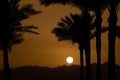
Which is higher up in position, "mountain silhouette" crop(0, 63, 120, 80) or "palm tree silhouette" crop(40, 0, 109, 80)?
"palm tree silhouette" crop(40, 0, 109, 80)

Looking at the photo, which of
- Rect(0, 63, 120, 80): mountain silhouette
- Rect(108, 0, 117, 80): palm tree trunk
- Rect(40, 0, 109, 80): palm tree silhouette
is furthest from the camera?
Rect(0, 63, 120, 80): mountain silhouette

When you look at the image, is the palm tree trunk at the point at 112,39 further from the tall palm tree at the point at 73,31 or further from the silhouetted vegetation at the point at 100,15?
the tall palm tree at the point at 73,31

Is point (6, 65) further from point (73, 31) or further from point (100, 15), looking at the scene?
point (73, 31)

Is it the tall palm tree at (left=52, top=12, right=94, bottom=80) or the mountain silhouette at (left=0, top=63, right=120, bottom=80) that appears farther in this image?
the mountain silhouette at (left=0, top=63, right=120, bottom=80)

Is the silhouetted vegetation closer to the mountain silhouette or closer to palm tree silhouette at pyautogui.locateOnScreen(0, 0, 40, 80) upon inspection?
palm tree silhouette at pyautogui.locateOnScreen(0, 0, 40, 80)

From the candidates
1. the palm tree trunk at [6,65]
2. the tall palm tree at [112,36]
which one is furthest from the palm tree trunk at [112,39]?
the palm tree trunk at [6,65]

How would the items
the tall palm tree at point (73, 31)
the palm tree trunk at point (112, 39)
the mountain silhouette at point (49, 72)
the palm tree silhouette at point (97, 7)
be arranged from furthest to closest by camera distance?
the mountain silhouette at point (49, 72) < the tall palm tree at point (73, 31) < the palm tree silhouette at point (97, 7) < the palm tree trunk at point (112, 39)

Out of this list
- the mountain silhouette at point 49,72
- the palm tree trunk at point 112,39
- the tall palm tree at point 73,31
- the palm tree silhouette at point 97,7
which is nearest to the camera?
the palm tree trunk at point 112,39

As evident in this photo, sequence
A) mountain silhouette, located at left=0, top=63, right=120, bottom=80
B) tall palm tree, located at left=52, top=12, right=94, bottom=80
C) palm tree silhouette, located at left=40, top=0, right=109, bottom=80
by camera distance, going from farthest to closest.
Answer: mountain silhouette, located at left=0, top=63, right=120, bottom=80 < tall palm tree, located at left=52, top=12, right=94, bottom=80 < palm tree silhouette, located at left=40, top=0, right=109, bottom=80

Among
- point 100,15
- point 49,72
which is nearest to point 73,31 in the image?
point 100,15

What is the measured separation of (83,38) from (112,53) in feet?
42.2

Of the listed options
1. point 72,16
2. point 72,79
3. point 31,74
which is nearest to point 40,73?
point 31,74

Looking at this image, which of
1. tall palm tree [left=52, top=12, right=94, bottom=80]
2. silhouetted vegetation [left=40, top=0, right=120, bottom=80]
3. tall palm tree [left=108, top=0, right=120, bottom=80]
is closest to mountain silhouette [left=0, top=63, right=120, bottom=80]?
tall palm tree [left=52, top=12, right=94, bottom=80]

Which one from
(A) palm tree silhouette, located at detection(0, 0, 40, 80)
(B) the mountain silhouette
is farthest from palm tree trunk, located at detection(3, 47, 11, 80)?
(B) the mountain silhouette
